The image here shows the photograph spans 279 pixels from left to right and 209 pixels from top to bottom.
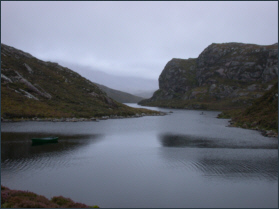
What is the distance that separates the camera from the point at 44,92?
127 meters

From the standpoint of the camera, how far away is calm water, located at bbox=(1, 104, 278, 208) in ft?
89.9

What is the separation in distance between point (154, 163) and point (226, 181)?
13.4 meters

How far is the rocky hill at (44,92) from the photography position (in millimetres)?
105875

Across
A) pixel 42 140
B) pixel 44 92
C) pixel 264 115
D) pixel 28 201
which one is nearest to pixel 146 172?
pixel 28 201

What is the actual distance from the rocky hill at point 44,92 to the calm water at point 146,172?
160ft

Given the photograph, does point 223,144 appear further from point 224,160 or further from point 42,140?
point 42,140

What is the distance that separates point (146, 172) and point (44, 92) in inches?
4166

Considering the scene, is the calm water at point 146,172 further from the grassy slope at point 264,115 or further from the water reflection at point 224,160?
the grassy slope at point 264,115

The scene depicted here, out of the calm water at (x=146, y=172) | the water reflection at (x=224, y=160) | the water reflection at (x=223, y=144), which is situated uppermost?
the water reflection at (x=223, y=144)

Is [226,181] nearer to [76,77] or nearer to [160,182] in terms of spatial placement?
[160,182]

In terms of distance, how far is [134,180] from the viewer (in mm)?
33000

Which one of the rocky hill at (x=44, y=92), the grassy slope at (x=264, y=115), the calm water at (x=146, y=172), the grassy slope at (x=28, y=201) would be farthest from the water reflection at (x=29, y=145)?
the grassy slope at (x=264, y=115)

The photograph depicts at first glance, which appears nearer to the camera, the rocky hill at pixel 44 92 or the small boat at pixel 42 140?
the small boat at pixel 42 140

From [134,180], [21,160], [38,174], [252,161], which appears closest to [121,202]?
[134,180]
